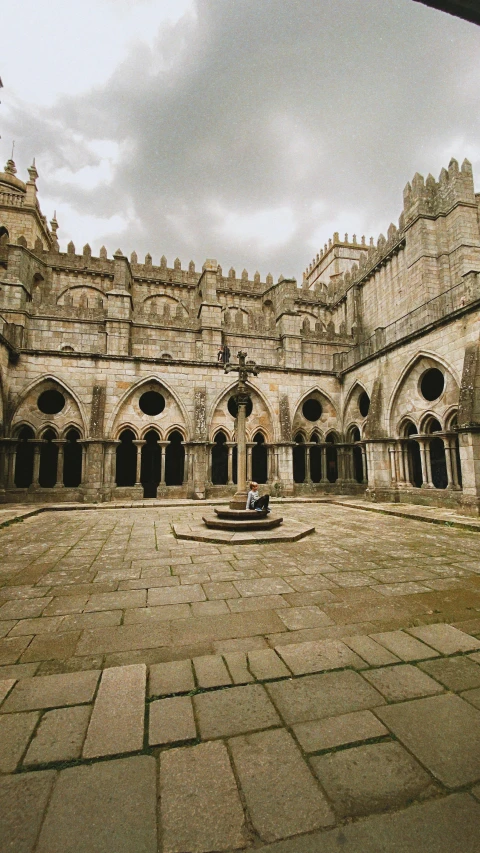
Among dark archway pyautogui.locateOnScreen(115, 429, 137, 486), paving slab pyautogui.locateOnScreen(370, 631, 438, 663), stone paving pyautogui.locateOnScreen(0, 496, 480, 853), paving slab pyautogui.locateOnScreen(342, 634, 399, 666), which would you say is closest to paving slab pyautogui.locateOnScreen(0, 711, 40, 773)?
stone paving pyautogui.locateOnScreen(0, 496, 480, 853)

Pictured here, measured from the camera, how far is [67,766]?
165 cm

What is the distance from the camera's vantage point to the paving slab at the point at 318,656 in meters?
2.47

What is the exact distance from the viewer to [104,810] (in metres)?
1.42

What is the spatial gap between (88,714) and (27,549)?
4757 millimetres

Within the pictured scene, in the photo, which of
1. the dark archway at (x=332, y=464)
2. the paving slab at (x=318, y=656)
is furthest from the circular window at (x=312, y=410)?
the paving slab at (x=318, y=656)

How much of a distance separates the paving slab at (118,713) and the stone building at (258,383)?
9957mm

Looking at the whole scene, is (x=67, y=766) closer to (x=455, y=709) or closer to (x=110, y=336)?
(x=455, y=709)

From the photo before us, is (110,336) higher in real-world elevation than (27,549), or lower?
higher

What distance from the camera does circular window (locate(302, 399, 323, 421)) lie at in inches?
671

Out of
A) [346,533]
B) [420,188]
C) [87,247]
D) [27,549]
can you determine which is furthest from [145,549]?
[87,247]

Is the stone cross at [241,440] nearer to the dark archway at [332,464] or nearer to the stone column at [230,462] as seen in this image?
the stone column at [230,462]

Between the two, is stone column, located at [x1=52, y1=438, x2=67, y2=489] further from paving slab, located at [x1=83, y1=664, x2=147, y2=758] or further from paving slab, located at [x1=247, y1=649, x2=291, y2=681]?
paving slab, located at [x1=247, y1=649, x2=291, y2=681]

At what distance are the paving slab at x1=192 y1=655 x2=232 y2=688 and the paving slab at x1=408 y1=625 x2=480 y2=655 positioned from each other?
5.15 ft

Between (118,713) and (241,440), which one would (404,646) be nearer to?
(118,713)
